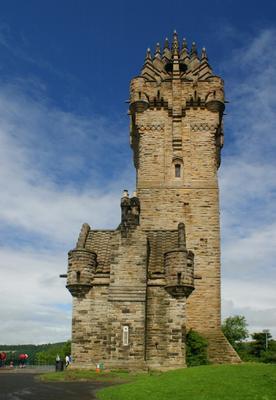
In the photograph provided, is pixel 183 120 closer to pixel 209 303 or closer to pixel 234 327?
pixel 209 303

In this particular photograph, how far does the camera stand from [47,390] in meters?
15.5

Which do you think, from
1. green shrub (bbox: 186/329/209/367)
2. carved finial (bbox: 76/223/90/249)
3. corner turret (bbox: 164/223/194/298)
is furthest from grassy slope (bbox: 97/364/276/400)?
carved finial (bbox: 76/223/90/249)

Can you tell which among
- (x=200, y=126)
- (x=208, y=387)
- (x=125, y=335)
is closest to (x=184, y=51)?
(x=200, y=126)

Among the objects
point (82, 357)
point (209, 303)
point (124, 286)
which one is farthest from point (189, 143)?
point (82, 357)

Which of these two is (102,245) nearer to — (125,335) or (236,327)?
(125,335)

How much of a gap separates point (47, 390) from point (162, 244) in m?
11.5

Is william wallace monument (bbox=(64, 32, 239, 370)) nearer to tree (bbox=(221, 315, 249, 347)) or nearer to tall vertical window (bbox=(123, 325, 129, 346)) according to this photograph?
tall vertical window (bbox=(123, 325, 129, 346))

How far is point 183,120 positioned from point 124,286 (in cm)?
1461

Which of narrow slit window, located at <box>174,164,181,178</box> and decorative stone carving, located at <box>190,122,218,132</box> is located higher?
decorative stone carving, located at <box>190,122,218,132</box>

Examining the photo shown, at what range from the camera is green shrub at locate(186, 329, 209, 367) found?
2530cm

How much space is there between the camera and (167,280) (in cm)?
2312

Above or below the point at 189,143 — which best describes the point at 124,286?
below

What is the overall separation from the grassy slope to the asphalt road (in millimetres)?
883

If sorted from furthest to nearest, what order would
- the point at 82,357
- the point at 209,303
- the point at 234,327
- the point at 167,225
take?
the point at 234,327 < the point at 167,225 < the point at 209,303 < the point at 82,357
